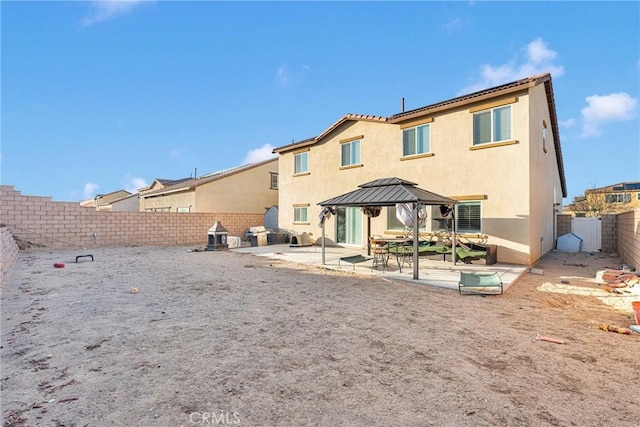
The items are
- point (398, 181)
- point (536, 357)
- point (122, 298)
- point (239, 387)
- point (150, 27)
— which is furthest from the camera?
point (150, 27)

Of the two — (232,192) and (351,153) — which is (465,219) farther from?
(232,192)

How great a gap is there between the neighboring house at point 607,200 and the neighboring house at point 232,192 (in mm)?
30045

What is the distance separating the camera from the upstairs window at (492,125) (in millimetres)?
11664

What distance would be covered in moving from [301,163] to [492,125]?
38.0 ft

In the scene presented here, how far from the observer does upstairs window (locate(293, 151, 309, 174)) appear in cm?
2014

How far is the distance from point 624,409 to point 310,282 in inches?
269

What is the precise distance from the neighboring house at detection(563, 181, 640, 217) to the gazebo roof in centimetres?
2916

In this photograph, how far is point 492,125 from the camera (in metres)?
12.0

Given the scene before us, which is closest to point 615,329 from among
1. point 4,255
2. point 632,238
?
point 632,238

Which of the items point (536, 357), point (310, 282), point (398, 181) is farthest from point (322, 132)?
point (536, 357)

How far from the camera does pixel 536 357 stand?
4207mm

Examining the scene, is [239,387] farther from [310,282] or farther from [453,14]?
[453,14]

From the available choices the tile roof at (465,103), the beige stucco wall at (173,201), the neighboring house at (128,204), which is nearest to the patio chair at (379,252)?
the tile roof at (465,103)

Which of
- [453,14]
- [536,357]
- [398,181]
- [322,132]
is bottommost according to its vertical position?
[536,357]
